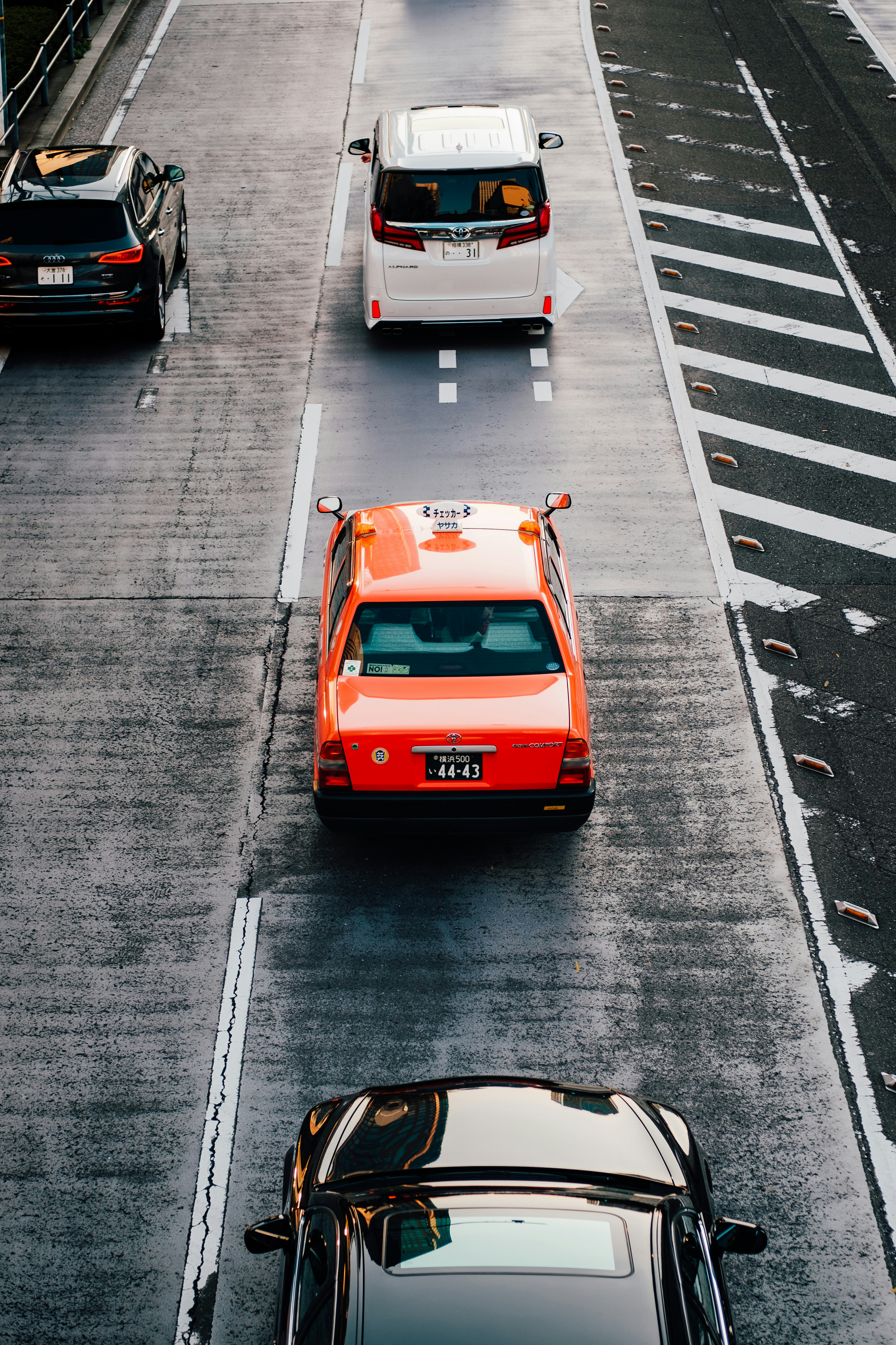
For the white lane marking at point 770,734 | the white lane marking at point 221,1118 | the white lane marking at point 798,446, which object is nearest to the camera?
the white lane marking at point 221,1118

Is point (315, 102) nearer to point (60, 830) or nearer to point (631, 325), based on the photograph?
point (631, 325)

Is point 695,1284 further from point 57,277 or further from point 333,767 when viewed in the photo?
point 57,277

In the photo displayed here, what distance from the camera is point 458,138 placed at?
1371cm

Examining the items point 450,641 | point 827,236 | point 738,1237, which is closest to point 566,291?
point 827,236

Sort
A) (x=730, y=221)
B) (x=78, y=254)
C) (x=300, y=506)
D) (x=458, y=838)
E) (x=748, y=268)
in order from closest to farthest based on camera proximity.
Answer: (x=458, y=838), (x=300, y=506), (x=78, y=254), (x=748, y=268), (x=730, y=221)

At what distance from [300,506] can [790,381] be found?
5316 mm

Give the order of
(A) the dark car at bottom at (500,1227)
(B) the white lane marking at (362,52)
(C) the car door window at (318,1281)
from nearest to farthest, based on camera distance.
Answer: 1. (A) the dark car at bottom at (500,1227)
2. (C) the car door window at (318,1281)
3. (B) the white lane marking at (362,52)

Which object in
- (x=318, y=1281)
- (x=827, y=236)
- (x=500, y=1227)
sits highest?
(x=500, y=1227)

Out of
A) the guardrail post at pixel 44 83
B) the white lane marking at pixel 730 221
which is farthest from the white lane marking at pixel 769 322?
the guardrail post at pixel 44 83

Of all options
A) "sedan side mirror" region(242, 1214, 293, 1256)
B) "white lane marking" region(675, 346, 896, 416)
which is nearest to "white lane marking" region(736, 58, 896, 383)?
"white lane marking" region(675, 346, 896, 416)

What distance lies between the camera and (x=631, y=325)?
47.6ft

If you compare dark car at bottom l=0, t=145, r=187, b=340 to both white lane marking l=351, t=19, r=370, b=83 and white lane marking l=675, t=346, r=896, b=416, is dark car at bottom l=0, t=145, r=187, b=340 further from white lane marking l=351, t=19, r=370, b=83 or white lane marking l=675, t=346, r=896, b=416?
white lane marking l=351, t=19, r=370, b=83

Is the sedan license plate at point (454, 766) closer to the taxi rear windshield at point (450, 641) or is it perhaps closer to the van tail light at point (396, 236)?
the taxi rear windshield at point (450, 641)

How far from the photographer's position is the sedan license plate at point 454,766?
736 centimetres
